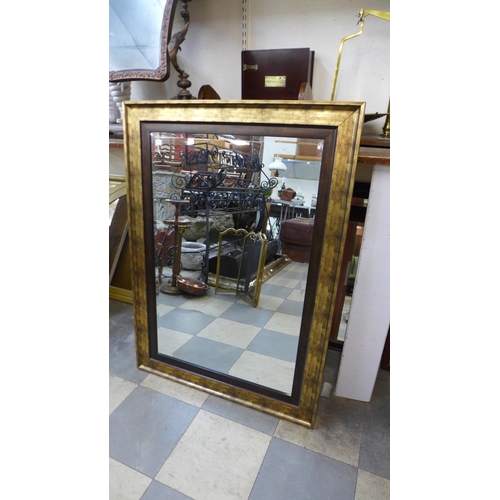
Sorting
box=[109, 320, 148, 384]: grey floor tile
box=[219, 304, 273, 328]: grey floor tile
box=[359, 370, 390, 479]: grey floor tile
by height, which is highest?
box=[219, 304, 273, 328]: grey floor tile

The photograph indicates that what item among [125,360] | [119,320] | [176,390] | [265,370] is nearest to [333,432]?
[265,370]

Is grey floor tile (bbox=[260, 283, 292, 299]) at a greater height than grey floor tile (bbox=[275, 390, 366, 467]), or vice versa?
grey floor tile (bbox=[260, 283, 292, 299])

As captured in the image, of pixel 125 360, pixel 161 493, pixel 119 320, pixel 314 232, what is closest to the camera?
pixel 161 493

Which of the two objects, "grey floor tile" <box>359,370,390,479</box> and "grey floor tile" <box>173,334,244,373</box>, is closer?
"grey floor tile" <box>359,370,390,479</box>

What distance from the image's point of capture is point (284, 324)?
3.71ft

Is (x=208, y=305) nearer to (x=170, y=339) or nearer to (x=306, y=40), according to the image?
(x=170, y=339)

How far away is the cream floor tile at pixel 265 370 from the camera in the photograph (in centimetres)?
115

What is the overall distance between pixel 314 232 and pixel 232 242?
0.37 metres

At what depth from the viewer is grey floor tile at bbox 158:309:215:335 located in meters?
1.29

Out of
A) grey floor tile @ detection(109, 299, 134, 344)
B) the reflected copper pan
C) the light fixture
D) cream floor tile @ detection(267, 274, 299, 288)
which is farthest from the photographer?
grey floor tile @ detection(109, 299, 134, 344)

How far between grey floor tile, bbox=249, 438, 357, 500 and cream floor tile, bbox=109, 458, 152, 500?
358 mm

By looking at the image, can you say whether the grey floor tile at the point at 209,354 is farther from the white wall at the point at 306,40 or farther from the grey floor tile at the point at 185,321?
the white wall at the point at 306,40

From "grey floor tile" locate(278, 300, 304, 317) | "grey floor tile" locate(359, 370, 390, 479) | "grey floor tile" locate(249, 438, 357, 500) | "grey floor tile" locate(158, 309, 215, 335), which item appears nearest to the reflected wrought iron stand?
"grey floor tile" locate(158, 309, 215, 335)

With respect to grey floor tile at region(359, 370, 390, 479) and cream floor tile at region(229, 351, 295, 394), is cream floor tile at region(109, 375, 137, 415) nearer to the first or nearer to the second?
cream floor tile at region(229, 351, 295, 394)
